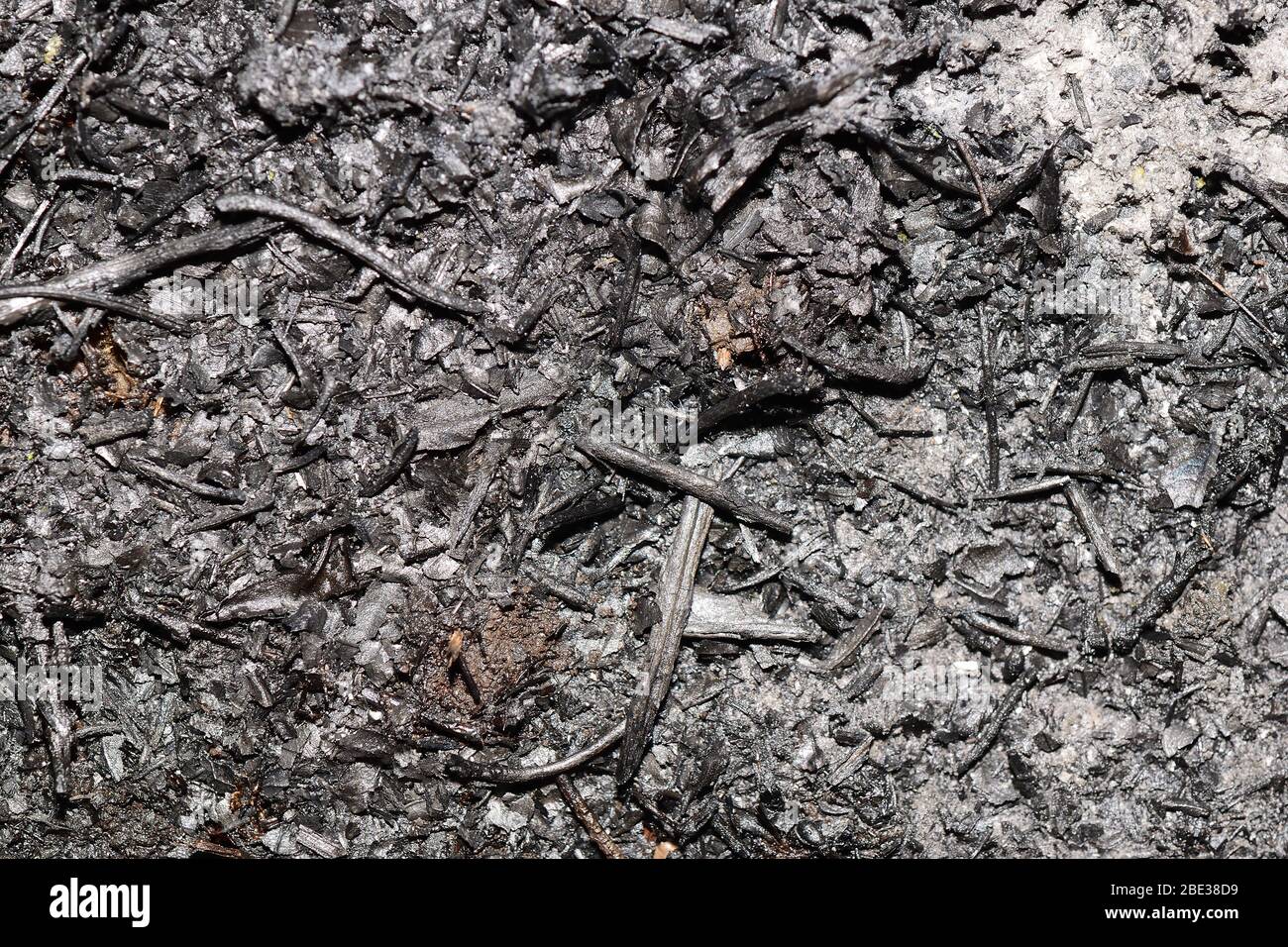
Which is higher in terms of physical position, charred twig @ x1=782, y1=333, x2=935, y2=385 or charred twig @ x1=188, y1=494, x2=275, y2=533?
charred twig @ x1=782, y1=333, x2=935, y2=385

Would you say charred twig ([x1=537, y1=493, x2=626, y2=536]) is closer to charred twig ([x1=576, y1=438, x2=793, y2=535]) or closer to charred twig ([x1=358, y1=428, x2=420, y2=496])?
charred twig ([x1=576, y1=438, x2=793, y2=535])

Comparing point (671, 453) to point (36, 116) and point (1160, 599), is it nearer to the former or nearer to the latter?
point (1160, 599)

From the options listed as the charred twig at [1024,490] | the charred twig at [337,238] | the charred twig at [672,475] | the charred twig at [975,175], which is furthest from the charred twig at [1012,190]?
the charred twig at [337,238]

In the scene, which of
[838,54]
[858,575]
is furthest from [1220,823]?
[838,54]

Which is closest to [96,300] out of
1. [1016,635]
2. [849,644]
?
[849,644]

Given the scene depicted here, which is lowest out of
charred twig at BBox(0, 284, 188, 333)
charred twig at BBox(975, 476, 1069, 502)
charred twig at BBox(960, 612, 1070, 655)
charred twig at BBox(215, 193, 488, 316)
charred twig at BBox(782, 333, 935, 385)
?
charred twig at BBox(960, 612, 1070, 655)

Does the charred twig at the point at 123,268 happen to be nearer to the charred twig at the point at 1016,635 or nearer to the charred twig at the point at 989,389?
the charred twig at the point at 989,389

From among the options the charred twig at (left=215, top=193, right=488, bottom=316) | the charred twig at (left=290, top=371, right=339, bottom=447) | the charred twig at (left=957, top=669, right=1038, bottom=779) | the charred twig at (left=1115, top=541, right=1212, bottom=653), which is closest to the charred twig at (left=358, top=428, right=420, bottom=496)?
the charred twig at (left=290, top=371, right=339, bottom=447)

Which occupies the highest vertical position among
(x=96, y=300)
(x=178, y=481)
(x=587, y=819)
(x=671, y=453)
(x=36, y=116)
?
(x=36, y=116)
